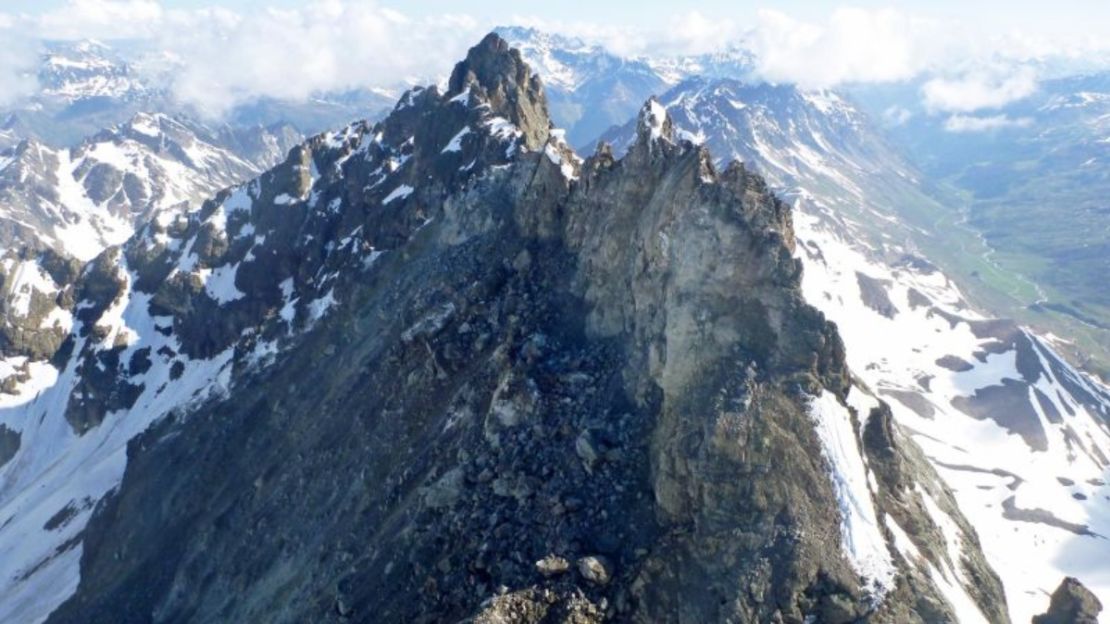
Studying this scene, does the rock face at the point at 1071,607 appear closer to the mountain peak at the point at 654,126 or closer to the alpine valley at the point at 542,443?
the alpine valley at the point at 542,443

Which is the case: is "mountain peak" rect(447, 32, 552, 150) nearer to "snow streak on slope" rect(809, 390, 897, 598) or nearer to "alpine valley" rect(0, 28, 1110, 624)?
"alpine valley" rect(0, 28, 1110, 624)

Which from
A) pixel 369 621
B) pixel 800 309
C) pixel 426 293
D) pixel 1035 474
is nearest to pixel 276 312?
pixel 426 293

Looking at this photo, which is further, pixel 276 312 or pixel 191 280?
pixel 191 280

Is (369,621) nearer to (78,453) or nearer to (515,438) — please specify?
(515,438)

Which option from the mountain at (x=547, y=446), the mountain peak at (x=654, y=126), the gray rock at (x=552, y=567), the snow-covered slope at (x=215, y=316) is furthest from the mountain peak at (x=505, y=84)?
the gray rock at (x=552, y=567)

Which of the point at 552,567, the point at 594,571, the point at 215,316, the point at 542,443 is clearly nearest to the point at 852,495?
the point at 594,571

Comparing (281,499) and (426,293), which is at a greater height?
(426,293)

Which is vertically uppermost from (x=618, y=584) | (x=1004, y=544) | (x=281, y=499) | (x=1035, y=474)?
(x=618, y=584)
